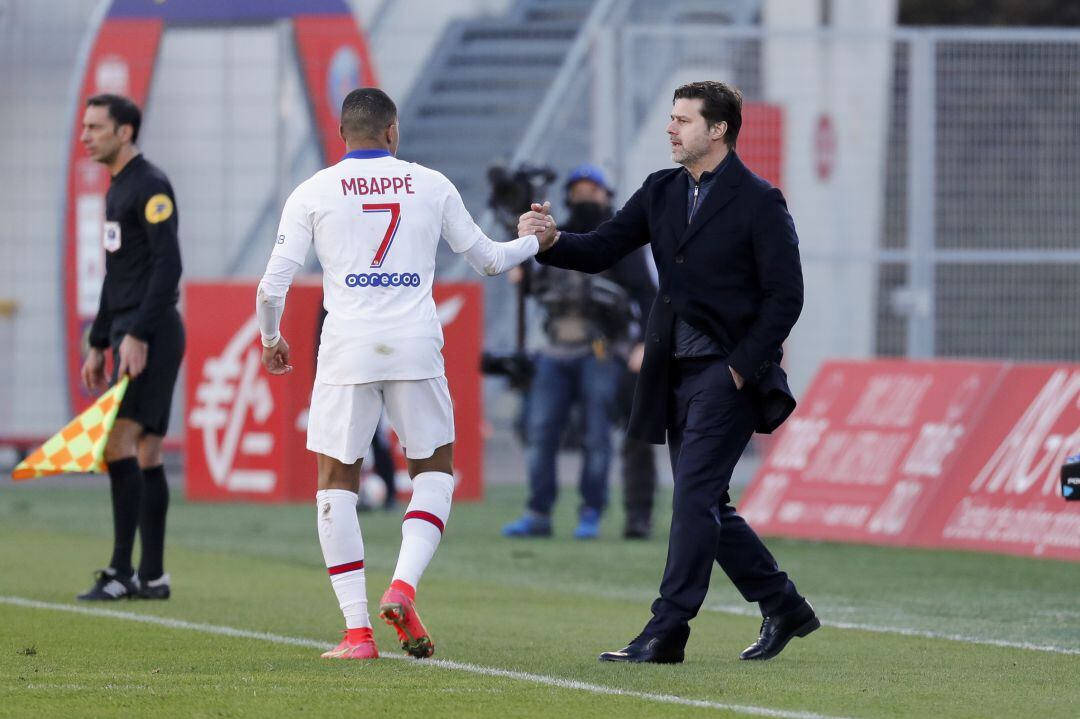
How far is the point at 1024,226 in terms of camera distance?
1656 centimetres

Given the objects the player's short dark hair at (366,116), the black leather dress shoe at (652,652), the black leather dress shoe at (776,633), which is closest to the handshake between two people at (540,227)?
the player's short dark hair at (366,116)

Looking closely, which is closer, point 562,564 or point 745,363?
point 745,363

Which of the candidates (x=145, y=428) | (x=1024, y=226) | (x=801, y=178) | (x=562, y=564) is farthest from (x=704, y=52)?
(x=145, y=428)

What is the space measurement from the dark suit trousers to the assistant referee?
2735mm

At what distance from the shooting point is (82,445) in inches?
369

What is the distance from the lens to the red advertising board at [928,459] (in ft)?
39.8

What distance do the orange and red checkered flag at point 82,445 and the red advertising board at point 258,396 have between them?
6394 mm

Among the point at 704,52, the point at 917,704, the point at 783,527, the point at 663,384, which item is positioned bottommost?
the point at 783,527

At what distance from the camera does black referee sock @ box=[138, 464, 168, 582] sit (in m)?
9.66

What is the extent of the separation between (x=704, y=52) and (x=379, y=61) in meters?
5.24

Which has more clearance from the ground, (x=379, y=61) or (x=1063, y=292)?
(x=379, y=61)

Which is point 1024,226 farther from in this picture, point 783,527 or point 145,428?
point 145,428

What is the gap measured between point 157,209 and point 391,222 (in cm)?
240

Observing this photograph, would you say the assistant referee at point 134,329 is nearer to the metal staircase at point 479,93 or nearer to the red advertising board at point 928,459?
the red advertising board at point 928,459
